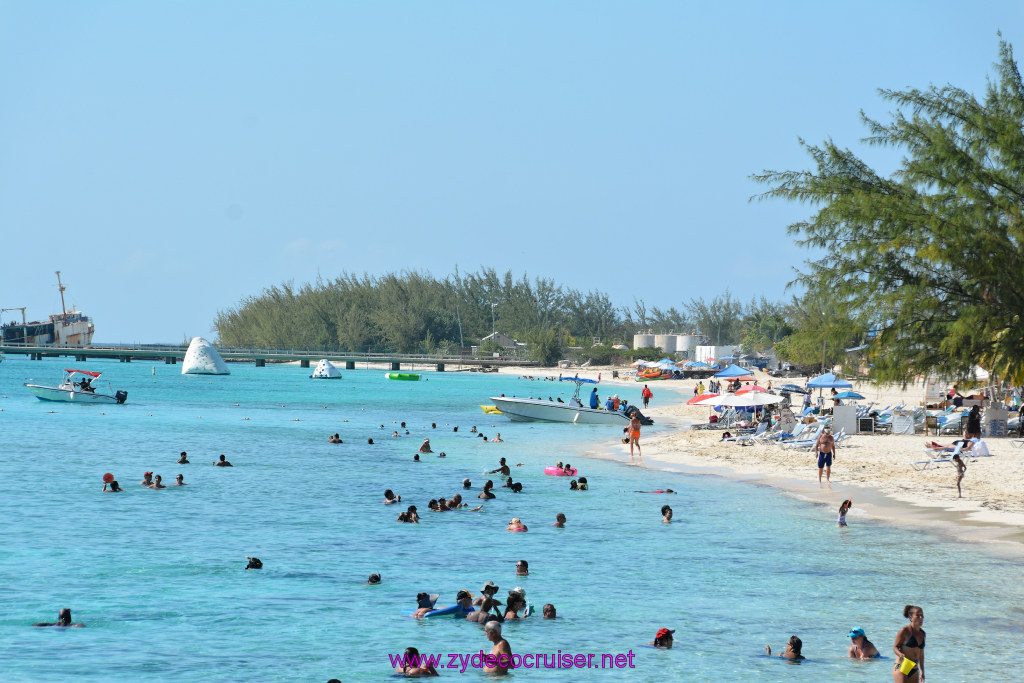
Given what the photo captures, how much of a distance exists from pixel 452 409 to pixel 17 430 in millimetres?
26309

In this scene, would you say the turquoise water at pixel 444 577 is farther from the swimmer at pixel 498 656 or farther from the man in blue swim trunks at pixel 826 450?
the man in blue swim trunks at pixel 826 450

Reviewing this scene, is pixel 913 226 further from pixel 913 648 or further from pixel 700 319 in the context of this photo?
pixel 700 319

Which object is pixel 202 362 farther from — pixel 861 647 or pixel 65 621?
pixel 861 647

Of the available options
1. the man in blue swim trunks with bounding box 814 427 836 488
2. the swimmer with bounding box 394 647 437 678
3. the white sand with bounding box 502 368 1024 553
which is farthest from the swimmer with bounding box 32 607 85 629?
the man in blue swim trunks with bounding box 814 427 836 488

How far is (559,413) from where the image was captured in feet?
156

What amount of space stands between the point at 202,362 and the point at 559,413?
254 feet

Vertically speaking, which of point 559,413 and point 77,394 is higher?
point 559,413

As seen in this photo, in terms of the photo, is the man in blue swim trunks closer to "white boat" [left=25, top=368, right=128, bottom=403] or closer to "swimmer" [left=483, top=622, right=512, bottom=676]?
"swimmer" [left=483, top=622, right=512, bottom=676]

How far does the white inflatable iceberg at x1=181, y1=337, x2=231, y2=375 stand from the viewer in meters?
114

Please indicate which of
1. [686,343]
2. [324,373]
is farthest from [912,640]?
[686,343]

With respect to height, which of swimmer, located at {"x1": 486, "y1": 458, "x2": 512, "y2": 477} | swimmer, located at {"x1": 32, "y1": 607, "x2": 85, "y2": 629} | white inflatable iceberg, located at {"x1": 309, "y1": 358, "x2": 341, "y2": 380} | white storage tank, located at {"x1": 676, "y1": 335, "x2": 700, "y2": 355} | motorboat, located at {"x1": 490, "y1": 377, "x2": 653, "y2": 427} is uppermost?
white storage tank, located at {"x1": 676, "y1": 335, "x2": 700, "y2": 355}

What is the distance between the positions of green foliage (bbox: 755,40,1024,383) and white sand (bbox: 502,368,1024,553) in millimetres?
1595

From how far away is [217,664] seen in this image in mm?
12234

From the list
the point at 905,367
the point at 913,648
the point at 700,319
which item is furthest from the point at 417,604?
the point at 700,319
